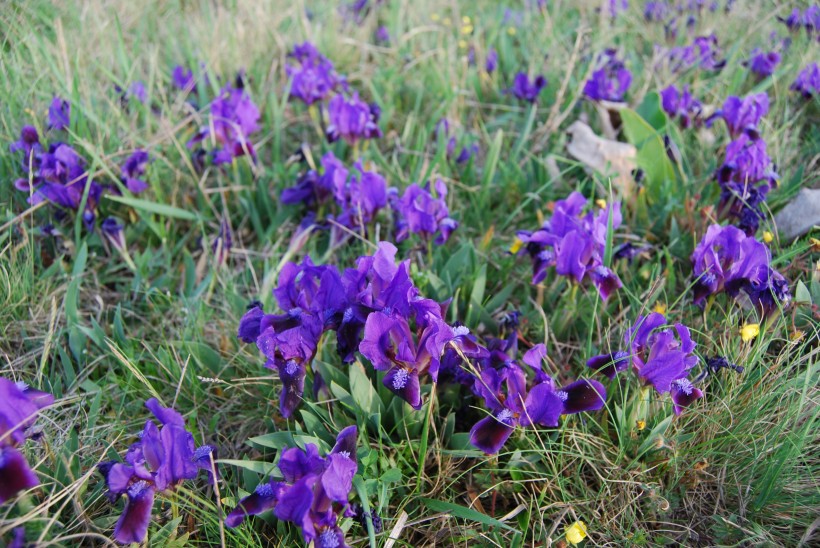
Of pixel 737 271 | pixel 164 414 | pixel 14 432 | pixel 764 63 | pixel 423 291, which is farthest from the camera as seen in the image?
pixel 764 63

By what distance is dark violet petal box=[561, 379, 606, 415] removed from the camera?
6.03 ft

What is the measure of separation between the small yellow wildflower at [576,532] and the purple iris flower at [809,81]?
2.97 m

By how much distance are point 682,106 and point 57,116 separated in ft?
10.4

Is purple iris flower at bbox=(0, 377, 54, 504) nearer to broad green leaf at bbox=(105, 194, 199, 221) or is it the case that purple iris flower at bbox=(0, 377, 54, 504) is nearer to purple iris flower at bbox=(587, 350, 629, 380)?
broad green leaf at bbox=(105, 194, 199, 221)

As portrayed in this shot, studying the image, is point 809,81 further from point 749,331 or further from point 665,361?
point 665,361

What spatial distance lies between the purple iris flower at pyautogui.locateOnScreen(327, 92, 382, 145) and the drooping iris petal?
2158mm

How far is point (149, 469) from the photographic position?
5.67 ft

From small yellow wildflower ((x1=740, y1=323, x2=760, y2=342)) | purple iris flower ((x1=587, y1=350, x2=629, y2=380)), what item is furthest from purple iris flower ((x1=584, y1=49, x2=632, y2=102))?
purple iris flower ((x1=587, y1=350, x2=629, y2=380))

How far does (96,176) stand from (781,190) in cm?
322

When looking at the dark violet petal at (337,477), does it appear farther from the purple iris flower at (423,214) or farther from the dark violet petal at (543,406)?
the purple iris flower at (423,214)

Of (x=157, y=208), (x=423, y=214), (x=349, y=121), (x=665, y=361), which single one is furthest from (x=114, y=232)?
(x=665, y=361)

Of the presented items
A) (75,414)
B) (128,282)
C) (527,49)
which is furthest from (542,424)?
(527,49)

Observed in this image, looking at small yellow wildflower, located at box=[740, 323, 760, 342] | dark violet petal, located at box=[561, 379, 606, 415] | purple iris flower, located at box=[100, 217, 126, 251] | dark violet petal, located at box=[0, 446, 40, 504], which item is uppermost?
dark violet petal, located at box=[0, 446, 40, 504]

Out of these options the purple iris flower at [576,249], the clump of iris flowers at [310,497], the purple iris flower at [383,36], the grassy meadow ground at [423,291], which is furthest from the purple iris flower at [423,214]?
the purple iris flower at [383,36]
